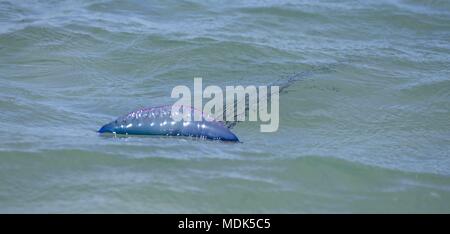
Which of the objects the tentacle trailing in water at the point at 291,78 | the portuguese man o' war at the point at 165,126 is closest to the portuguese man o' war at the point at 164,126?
the portuguese man o' war at the point at 165,126

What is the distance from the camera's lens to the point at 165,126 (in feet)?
18.3

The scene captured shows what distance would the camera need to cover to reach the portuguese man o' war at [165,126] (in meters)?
5.57

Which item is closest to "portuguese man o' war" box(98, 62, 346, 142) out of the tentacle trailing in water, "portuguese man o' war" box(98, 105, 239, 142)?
"portuguese man o' war" box(98, 105, 239, 142)

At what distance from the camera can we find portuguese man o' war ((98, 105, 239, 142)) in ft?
18.3

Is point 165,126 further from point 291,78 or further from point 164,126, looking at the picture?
point 291,78

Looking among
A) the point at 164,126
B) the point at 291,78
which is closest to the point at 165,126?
the point at 164,126

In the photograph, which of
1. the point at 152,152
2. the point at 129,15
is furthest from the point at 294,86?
the point at 129,15

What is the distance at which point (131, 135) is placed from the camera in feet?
18.5

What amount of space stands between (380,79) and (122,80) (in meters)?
2.69

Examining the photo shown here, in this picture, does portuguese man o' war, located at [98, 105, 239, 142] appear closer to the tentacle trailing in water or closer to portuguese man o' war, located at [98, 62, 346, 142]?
portuguese man o' war, located at [98, 62, 346, 142]

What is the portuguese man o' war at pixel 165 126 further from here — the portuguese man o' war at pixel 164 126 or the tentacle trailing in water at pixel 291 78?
the tentacle trailing in water at pixel 291 78

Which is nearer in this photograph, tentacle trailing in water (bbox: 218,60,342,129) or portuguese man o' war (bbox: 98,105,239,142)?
portuguese man o' war (bbox: 98,105,239,142)

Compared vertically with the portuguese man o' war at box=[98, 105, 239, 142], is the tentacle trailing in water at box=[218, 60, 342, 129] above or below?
above
